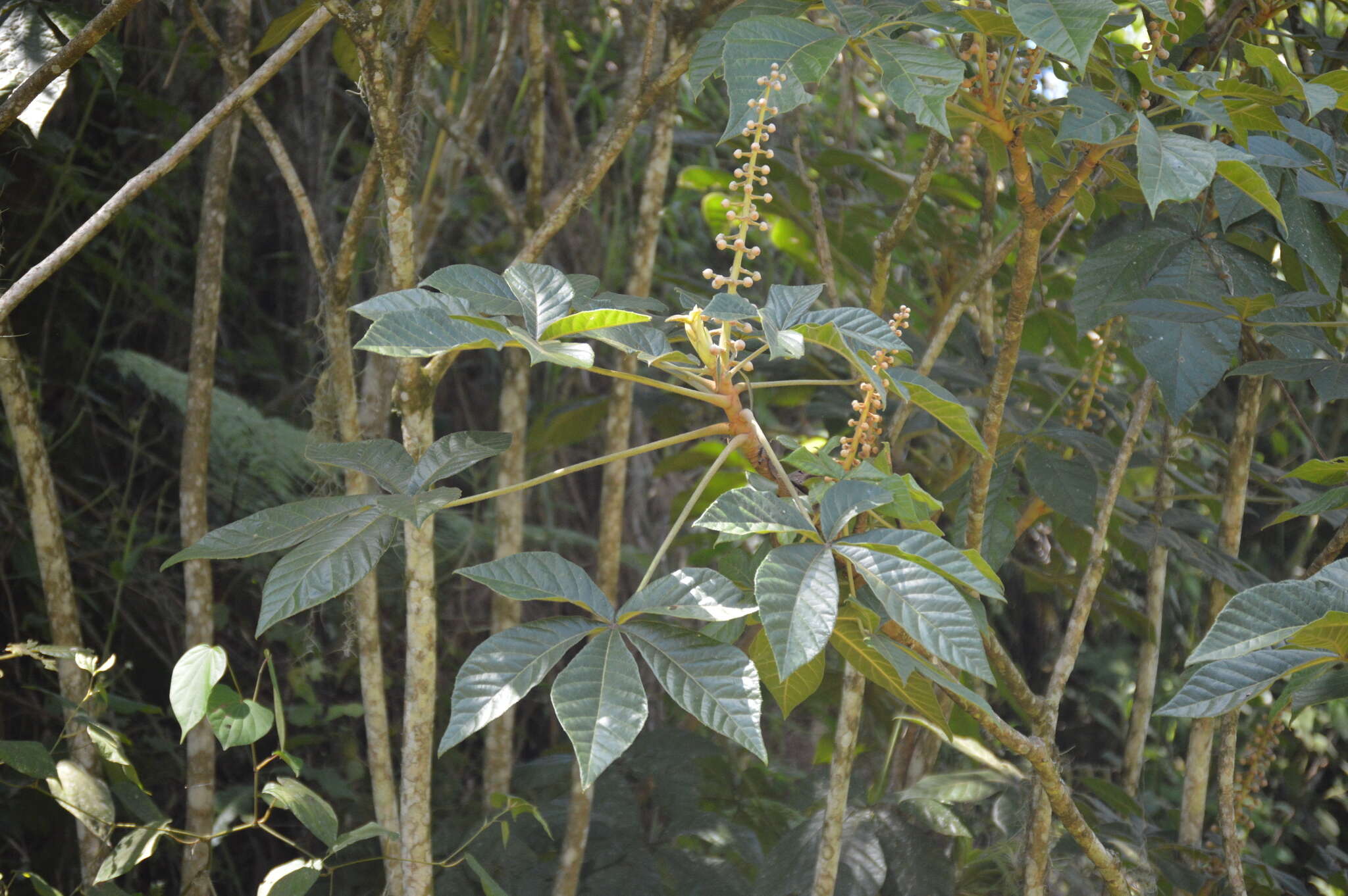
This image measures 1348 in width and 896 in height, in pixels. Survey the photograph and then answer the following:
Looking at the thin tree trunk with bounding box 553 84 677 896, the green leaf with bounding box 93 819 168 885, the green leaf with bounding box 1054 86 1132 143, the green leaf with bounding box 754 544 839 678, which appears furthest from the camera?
the thin tree trunk with bounding box 553 84 677 896

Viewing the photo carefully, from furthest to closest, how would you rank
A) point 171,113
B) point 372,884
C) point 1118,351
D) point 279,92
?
point 279,92 → point 171,113 → point 1118,351 → point 372,884

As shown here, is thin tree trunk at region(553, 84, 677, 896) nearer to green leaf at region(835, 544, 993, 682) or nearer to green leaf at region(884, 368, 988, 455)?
green leaf at region(884, 368, 988, 455)

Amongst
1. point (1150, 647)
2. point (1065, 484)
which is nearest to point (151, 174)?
point (1065, 484)

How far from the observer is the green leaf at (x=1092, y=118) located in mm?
861

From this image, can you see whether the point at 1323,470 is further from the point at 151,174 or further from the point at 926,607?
the point at 151,174

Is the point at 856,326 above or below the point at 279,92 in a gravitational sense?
below

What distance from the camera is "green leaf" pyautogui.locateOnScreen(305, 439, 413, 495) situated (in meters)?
0.91

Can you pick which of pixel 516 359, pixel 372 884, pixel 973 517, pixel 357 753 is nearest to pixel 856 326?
pixel 973 517

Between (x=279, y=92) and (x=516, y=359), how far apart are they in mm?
1223

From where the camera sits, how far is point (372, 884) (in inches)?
65.8

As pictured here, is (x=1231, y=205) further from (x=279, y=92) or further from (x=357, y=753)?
(x=279, y=92)

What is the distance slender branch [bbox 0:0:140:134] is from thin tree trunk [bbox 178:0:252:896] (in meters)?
0.33

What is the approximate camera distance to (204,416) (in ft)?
4.68

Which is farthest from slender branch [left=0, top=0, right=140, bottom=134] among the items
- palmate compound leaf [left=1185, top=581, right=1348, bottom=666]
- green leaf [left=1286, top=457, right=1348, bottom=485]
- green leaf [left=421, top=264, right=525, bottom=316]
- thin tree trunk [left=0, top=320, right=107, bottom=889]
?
green leaf [left=1286, top=457, right=1348, bottom=485]
